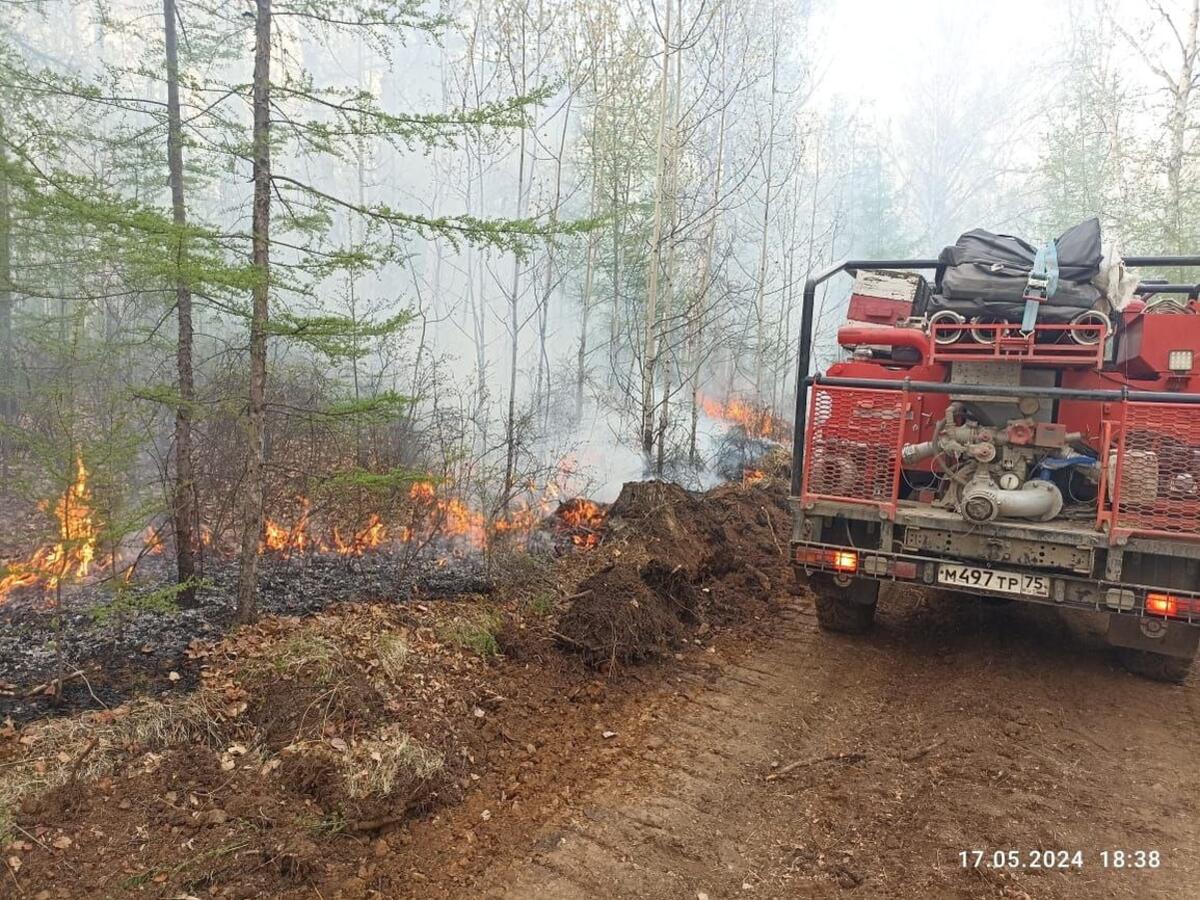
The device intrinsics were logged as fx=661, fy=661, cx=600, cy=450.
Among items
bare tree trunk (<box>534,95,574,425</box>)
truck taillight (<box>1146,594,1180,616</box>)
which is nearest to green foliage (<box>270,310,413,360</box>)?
bare tree trunk (<box>534,95,574,425</box>)

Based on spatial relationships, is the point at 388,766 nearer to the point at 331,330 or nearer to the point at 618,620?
the point at 618,620

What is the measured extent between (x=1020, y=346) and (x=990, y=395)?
0.48m

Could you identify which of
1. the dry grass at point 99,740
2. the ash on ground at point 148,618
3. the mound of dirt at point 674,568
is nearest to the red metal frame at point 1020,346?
the mound of dirt at point 674,568

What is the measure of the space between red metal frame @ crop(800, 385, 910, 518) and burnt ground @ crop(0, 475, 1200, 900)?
4.74 ft

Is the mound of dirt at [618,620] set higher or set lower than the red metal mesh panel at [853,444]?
lower

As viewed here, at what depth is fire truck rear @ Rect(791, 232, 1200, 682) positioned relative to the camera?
4602mm

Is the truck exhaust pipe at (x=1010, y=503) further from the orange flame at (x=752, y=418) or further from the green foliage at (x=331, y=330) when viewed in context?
the orange flame at (x=752, y=418)

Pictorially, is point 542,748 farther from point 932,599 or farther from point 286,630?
point 932,599

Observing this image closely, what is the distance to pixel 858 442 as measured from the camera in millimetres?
5551

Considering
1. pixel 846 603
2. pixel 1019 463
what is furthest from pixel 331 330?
pixel 1019 463

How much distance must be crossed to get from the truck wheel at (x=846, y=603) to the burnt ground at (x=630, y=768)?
154 mm

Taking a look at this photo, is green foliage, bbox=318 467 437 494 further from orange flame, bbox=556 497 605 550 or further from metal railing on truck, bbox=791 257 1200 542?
orange flame, bbox=556 497 605 550

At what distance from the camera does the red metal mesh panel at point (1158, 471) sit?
14.8ft

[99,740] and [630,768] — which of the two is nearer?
[99,740]
